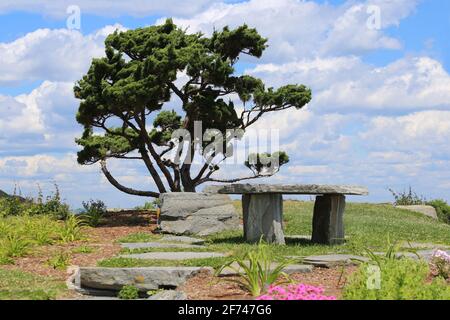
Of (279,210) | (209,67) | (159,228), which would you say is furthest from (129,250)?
(209,67)

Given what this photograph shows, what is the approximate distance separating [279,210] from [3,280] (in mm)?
5547

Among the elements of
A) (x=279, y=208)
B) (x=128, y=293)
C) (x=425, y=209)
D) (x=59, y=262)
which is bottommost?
(x=128, y=293)

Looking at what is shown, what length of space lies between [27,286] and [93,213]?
9.73m

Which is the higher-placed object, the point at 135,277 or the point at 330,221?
the point at 330,221

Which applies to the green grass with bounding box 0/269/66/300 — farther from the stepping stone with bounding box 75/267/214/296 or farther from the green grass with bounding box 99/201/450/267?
the green grass with bounding box 99/201/450/267

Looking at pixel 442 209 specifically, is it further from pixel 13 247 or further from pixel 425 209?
pixel 13 247

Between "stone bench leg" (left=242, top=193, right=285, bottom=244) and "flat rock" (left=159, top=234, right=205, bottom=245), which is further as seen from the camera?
"flat rock" (left=159, top=234, right=205, bottom=245)

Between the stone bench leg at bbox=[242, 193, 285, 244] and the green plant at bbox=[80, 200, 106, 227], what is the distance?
226 inches

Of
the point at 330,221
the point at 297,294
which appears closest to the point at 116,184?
the point at 330,221

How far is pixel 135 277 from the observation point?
7941 millimetres

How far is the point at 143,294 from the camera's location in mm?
7988

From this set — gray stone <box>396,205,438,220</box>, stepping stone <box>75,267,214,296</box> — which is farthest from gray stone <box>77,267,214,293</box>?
gray stone <box>396,205,438,220</box>

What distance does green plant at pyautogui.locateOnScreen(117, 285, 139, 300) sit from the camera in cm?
770
